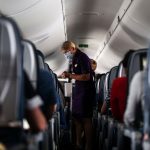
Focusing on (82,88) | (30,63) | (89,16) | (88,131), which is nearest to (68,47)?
(82,88)

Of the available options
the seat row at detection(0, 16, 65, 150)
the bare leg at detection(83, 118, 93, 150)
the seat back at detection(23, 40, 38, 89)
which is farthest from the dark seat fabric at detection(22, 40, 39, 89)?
the bare leg at detection(83, 118, 93, 150)

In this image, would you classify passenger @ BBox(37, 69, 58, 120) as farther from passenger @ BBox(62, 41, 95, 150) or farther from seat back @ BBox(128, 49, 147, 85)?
passenger @ BBox(62, 41, 95, 150)

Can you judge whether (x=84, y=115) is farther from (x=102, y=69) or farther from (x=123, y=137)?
(x=102, y=69)

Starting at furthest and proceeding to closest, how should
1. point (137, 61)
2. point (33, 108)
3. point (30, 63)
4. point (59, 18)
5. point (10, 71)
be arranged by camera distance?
1. point (59, 18)
2. point (137, 61)
3. point (30, 63)
4. point (33, 108)
5. point (10, 71)

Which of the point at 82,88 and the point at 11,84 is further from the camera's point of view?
the point at 82,88

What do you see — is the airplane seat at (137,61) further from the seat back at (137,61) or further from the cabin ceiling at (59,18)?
the cabin ceiling at (59,18)

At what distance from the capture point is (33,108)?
284 centimetres

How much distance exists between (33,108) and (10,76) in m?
0.36

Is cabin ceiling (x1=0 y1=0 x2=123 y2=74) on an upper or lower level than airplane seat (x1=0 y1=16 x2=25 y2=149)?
upper

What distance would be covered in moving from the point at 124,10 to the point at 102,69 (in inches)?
539

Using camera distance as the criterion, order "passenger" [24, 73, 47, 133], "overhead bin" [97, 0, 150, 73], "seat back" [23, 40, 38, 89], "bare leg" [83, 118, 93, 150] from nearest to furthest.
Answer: "passenger" [24, 73, 47, 133] → "seat back" [23, 40, 38, 89] → "bare leg" [83, 118, 93, 150] → "overhead bin" [97, 0, 150, 73]

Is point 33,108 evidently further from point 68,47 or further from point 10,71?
point 68,47

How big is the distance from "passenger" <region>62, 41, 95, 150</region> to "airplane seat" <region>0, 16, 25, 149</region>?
362 cm

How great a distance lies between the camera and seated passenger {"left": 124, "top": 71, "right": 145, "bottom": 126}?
3275mm
